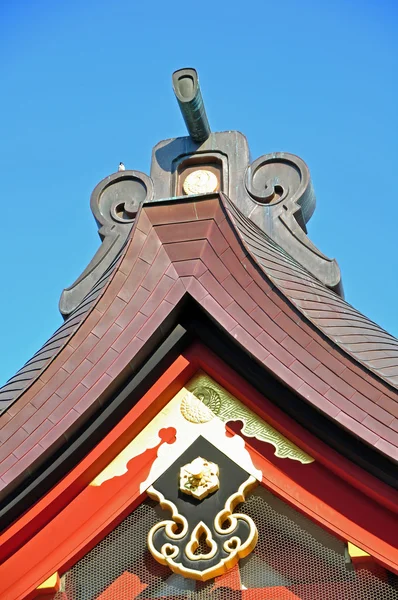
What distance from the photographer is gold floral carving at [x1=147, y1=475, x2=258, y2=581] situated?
4.62 metres

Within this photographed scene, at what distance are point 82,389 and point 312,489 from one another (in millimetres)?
1271

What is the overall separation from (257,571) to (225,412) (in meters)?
0.84

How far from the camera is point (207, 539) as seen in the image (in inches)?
184

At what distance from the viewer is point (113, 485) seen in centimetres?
493

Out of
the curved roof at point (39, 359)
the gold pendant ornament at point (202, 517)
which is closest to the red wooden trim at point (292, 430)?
the gold pendant ornament at point (202, 517)

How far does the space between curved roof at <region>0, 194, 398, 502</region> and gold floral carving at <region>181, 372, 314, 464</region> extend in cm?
31

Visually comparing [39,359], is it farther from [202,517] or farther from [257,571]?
[257,571]

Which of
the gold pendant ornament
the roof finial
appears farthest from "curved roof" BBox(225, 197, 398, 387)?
the roof finial

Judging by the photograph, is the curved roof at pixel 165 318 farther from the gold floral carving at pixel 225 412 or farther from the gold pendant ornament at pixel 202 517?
the gold pendant ornament at pixel 202 517

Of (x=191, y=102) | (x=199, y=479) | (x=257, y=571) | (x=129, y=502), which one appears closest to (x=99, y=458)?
(x=129, y=502)

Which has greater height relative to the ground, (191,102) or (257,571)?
(191,102)

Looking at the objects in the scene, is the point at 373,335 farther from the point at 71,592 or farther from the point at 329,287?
the point at 71,592

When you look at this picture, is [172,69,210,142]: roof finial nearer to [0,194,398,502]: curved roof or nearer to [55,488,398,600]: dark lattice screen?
[0,194,398,502]: curved roof

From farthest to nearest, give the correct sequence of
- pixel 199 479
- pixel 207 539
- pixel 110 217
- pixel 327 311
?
pixel 110 217
pixel 327 311
pixel 199 479
pixel 207 539
